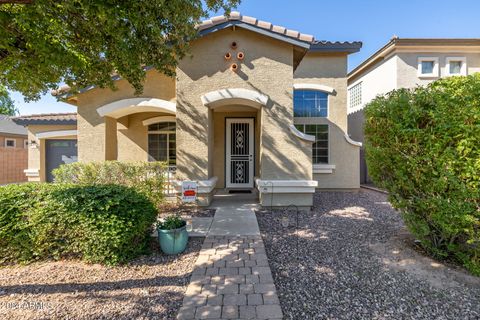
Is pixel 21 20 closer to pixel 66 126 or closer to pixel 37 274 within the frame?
pixel 37 274

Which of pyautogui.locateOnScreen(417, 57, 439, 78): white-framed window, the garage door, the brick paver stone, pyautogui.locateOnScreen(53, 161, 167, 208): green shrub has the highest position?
pyautogui.locateOnScreen(417, 57, 439, 78): white-framed window

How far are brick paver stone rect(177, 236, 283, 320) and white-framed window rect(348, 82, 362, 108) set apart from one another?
44.0 feet

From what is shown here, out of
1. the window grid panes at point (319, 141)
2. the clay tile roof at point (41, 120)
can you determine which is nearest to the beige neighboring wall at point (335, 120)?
the window grid panes at point (319, 141)

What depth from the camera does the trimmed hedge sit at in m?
3.77

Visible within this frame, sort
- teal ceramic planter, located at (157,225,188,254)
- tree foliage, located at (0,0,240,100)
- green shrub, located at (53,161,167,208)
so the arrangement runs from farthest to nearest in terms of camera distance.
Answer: green shrub, located at (53,161,167,208) < teal ceramic planter, located at (157,225,188,254) < tree foliage, located at (0,0,240,100)

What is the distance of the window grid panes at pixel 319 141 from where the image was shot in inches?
403

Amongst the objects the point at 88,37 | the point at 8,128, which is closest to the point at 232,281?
the point at 88,37

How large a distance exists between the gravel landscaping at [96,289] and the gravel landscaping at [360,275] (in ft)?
5.09

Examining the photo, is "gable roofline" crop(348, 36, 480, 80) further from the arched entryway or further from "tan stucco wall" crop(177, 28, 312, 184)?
the arched entryway

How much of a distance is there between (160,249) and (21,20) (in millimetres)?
4480

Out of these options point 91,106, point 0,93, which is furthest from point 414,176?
point 0,93

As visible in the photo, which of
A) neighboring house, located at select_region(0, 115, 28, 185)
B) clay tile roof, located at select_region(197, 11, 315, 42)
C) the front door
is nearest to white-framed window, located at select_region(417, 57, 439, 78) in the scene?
clay tile roof, located at select_region(197, 11, 315, 42)

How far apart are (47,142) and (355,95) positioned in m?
18.2

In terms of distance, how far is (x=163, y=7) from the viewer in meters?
4.10
